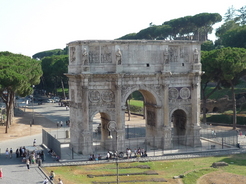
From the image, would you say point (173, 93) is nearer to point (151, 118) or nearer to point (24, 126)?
point (151, 118)

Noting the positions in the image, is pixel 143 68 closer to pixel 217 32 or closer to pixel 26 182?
pixel 26 182

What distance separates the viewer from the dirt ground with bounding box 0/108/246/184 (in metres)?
34.9

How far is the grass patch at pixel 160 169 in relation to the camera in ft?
118

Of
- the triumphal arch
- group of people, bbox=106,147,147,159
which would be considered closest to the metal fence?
the triumphal arch

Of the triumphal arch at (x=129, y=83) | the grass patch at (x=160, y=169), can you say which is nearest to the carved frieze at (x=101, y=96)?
the triumphal arch at (x=129, y=83)

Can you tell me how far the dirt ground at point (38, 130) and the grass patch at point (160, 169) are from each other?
43.3 inches

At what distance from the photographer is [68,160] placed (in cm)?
4194

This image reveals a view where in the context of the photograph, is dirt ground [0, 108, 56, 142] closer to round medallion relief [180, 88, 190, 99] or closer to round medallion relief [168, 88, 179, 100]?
round medallion relief [168, 88, 179, 100]

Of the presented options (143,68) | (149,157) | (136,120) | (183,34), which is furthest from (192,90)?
(183,34)

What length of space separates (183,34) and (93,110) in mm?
77897

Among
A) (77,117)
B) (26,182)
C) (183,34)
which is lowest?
(26,182)

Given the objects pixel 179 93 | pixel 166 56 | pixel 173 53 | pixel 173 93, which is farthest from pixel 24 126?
pixel 166 56

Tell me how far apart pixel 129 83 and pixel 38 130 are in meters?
25.6

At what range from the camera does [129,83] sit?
4519 centimetres
